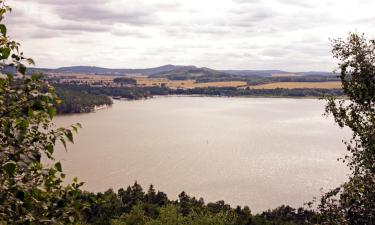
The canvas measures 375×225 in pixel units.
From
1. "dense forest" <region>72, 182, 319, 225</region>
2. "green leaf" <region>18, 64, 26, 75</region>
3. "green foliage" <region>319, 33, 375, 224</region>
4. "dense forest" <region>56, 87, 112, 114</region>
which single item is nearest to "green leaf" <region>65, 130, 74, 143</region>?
"green leaf" <region>18, 64, 26, 75</region>

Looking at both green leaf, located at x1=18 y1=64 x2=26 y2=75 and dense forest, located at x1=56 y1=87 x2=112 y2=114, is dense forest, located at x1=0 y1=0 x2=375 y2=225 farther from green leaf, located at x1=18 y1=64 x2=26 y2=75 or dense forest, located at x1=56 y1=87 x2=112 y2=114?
dense forest, located at x1=56 y1=87 x2=112 y2=114

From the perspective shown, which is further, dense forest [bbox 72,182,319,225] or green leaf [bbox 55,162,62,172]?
dense forest [bbox 72,182,319,225]

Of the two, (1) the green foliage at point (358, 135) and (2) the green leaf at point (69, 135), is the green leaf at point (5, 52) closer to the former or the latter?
(2) the green leaf at point (69, 135)

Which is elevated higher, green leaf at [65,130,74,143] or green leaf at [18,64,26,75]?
green leaf at [18,64,26,75]

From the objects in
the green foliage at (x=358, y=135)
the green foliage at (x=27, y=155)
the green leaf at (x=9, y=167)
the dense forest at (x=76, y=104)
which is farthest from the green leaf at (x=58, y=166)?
the dense forest at (x=76, y=104)

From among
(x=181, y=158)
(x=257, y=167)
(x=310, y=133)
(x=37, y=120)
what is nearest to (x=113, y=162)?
(x=181, y=158)

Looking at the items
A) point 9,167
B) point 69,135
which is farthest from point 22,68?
point 9,167
